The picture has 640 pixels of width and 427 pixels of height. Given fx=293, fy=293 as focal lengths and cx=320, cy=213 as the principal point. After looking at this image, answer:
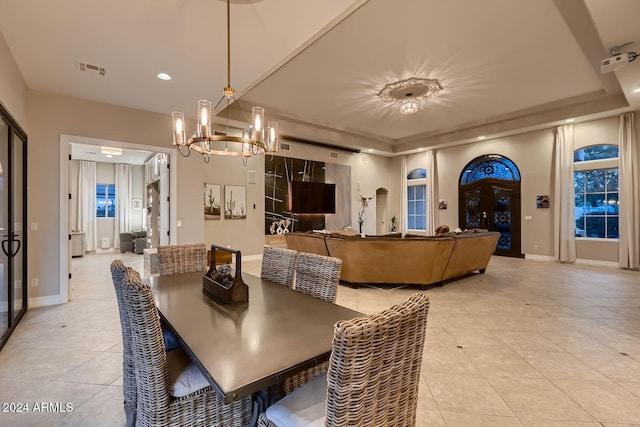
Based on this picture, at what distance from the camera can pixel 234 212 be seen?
23.6ft

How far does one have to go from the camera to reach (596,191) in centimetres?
672

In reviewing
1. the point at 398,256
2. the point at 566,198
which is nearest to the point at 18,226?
the point at 398,256

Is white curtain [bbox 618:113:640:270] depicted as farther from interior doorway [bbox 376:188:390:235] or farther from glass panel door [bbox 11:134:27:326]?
glass panel door [bbox 11:134:27:326]

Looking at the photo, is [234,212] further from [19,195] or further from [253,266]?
[19,195]

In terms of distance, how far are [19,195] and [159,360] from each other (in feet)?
12.7

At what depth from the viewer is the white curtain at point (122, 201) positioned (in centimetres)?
972

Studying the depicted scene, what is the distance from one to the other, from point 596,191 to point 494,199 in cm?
210

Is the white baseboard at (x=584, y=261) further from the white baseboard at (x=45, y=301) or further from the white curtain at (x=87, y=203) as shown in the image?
the white curtain at (x=87, y=203)

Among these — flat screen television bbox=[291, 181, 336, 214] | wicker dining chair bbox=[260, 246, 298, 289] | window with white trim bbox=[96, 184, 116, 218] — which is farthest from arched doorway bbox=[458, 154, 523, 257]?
window with white trim bbox=[96, 184, 116, 218]

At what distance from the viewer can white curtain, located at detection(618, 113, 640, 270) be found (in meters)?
6.06

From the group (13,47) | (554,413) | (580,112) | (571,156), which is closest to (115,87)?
(13,47)

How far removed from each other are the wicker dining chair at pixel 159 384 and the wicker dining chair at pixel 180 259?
128 centimetres

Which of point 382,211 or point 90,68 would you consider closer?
point 90,68

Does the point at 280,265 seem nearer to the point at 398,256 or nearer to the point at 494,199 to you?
the point at 398,256
